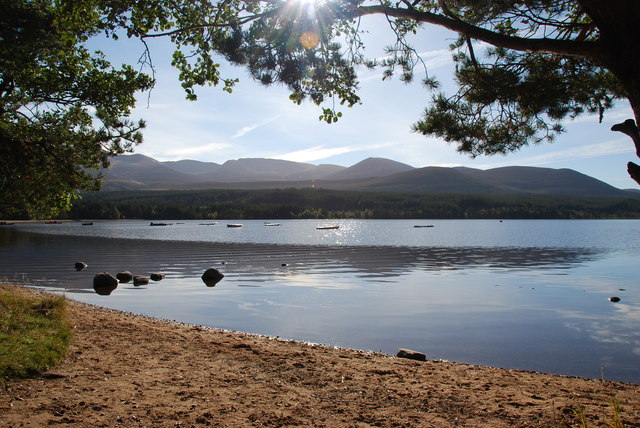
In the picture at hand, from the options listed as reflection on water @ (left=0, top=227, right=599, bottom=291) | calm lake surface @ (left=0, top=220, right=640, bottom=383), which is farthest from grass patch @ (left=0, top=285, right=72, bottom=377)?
reflection on water @ (left=0, top=227, right=599, bottom=291)

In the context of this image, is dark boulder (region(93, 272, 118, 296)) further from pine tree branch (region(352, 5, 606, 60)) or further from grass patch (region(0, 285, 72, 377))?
pine tree branch (region(352, 5, 606, 60))

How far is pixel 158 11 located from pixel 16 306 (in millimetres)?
8480

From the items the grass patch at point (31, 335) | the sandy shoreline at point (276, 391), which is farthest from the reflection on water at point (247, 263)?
the sandy shoreline at point (276, 391)

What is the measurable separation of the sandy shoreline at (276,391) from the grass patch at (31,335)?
13.9 inches

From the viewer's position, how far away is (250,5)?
10.1 metres

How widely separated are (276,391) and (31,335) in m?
5.74

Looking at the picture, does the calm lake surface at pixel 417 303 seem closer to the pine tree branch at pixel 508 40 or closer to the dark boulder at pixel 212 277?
the dark boulder at pixel 212 277

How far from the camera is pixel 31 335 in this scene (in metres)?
10.4

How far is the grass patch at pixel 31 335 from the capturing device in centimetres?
882

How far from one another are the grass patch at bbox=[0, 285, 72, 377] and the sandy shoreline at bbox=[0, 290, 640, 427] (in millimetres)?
353

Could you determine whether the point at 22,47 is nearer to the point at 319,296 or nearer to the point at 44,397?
the point at 44,397

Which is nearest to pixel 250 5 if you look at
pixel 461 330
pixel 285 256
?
pixel 461 330

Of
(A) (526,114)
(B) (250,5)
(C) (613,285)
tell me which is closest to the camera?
(B) (250,5)

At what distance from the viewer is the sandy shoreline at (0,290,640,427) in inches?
294
